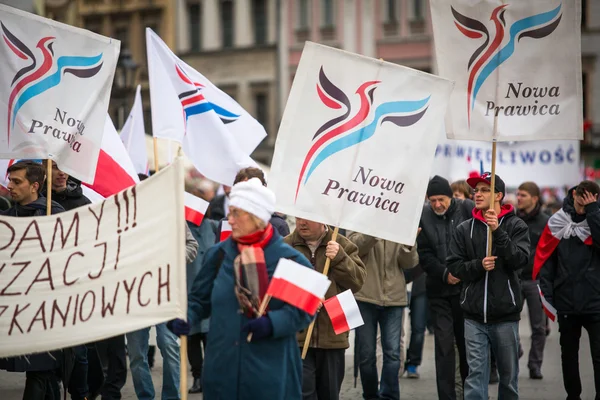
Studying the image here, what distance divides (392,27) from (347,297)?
119 feet

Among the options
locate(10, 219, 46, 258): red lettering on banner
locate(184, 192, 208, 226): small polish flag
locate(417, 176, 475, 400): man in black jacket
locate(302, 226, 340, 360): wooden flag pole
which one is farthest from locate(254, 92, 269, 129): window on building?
locate(10, 219, 46, 258): red lettering on banner

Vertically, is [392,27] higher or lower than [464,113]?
higher

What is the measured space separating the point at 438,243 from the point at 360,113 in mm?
2328

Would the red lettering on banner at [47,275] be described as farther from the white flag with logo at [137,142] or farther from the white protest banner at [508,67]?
the white flag with logo at [137,142]

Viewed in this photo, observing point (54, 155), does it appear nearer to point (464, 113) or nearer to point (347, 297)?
point (347, 297)

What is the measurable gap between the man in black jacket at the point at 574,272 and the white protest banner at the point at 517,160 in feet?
21.6

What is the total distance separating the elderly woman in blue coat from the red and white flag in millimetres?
3642

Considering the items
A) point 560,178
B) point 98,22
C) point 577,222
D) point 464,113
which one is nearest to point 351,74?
point 464,113

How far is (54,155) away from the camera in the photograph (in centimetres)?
722

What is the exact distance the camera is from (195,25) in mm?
46344

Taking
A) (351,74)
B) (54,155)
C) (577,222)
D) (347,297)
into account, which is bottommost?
(347,297)

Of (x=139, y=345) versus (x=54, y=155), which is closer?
(x=54, y=155)

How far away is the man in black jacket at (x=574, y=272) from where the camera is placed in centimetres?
806

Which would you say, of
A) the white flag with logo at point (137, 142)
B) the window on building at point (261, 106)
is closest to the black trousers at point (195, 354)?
the white flag with logo at point (137, 142)
